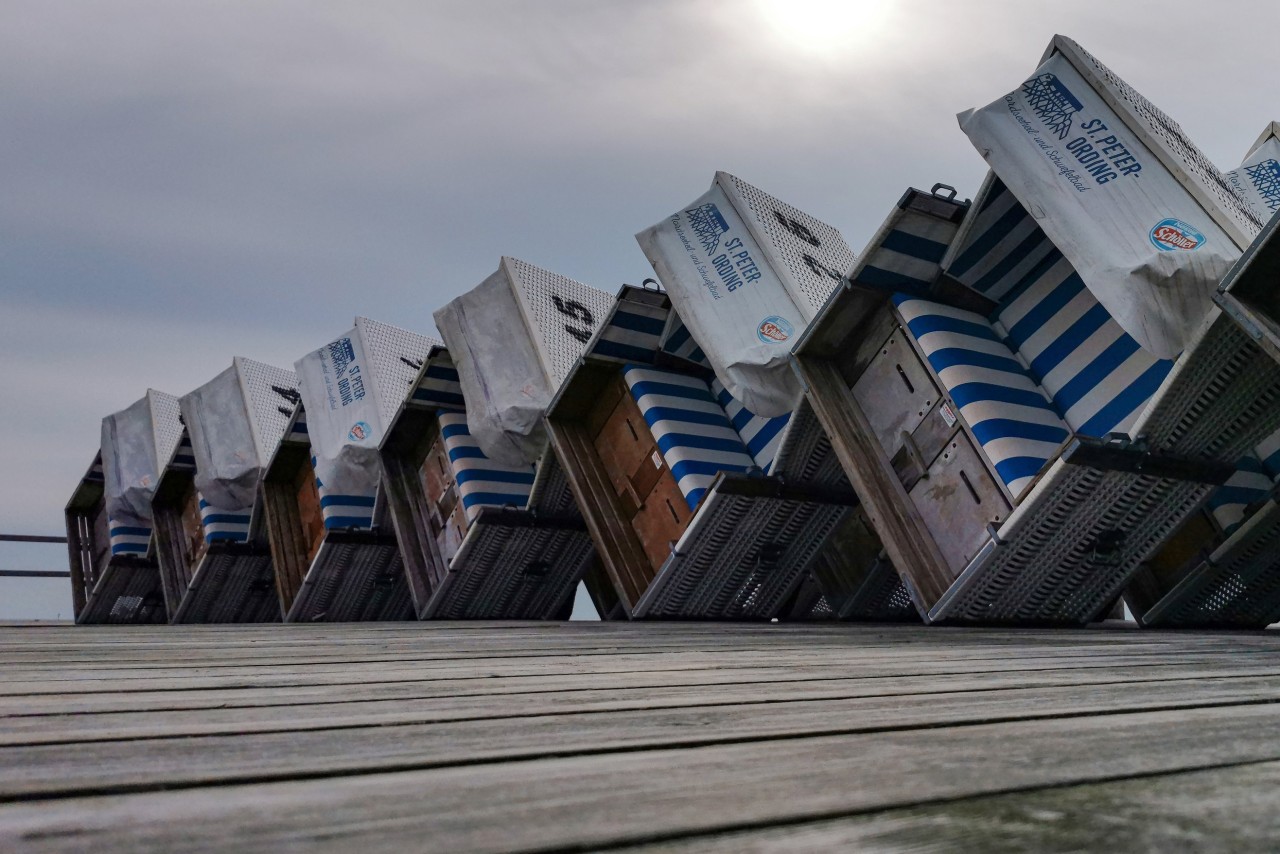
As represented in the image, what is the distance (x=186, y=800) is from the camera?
69 cm

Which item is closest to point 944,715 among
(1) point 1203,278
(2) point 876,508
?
(1) point 1203,278

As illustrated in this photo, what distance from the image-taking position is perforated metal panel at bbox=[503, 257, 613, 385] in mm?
5457

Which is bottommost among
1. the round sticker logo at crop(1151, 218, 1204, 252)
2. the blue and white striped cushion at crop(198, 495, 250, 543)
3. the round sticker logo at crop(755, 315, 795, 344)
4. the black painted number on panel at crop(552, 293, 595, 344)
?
the round sticker logo at crop(1151, 218, 1204, 252)

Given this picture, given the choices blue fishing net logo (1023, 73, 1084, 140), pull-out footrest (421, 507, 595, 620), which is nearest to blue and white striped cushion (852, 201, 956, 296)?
blue fishing net logo (1023, 73, 1084, 140)

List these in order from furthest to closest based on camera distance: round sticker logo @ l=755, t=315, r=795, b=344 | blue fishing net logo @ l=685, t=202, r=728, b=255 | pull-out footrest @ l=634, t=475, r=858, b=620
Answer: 1. blue fishing net logo @ l=685, t=202, r=728, b=255
2. pull-out footrest @ l=634, t=475, r=858, b=620
3. round sticker logo @ l=755, t=315, r=795, b=344

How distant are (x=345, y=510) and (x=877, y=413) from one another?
13.9 ft

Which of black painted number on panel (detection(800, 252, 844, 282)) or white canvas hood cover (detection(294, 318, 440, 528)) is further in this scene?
white canvas hood cover (detection(294, 318, 440, 528))

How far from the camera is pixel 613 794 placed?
28.0 inches

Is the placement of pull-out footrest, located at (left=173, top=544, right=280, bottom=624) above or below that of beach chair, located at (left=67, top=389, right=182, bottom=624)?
below

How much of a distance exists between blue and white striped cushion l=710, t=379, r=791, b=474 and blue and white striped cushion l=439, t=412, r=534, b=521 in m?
1.43

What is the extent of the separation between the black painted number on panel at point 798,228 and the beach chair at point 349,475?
8.69ft

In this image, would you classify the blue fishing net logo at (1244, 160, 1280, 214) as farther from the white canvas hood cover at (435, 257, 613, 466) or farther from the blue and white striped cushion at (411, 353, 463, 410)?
the blue and white striped cushion at (411, 353, 463, 410)

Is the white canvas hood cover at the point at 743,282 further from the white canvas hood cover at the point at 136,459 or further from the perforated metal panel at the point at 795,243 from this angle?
the white canvas hood cover at the point at 136,459

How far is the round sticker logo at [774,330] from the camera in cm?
418
